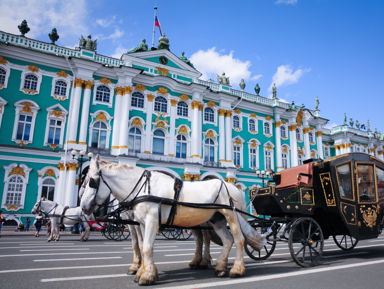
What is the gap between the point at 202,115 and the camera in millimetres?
29250

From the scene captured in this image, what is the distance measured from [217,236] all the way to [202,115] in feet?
76.2

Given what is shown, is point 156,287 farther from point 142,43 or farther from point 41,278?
point 142,43

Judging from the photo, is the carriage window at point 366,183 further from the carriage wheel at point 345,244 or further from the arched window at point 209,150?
the arched window at point 209,150

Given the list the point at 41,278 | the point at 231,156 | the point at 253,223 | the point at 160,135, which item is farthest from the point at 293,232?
the point at 231,156

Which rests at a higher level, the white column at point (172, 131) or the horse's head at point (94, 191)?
the white column at point (172, 131)

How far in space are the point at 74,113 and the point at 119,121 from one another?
3696 millimetres

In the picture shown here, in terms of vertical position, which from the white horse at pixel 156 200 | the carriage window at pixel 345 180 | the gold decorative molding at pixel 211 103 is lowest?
the white horse at pixel 156 200

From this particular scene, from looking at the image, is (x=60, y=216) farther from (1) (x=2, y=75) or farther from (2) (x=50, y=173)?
(1) (x=2, y=75)

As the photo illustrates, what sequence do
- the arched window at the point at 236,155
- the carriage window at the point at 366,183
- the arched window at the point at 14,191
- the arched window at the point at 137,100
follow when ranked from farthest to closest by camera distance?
the arched window at the point at 236,155 → the arched window at the point at 137,100 → the arched window at the point at 14,191 → the carriage window at the point at 366,183

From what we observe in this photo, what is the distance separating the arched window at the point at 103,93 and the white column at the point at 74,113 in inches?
64.4

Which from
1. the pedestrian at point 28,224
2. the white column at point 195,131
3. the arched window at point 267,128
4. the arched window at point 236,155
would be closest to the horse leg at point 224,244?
the pedestrian at point 28,224

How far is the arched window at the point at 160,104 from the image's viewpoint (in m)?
27.1

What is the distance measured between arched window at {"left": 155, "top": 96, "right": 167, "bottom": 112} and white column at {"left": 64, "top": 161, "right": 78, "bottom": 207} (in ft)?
30.3

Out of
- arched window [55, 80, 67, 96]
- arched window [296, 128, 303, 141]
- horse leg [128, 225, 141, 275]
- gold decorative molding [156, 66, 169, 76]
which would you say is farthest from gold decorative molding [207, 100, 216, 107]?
horse leg [128, 225, 141, 275]
